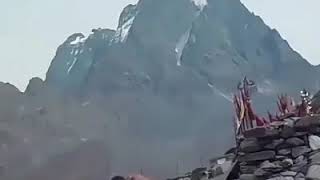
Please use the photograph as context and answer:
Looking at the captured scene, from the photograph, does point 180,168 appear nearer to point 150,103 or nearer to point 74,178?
point 74,178

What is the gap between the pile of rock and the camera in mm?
7555

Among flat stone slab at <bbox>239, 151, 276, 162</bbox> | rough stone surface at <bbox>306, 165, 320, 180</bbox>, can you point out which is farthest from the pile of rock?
rough stone surface at <bbox>306, 165, 320, 180</bbox>

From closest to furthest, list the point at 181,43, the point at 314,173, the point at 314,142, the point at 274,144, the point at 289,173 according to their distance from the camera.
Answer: the point at 314,173, the point at 289,173, the point at 314,142, the point at 274,144, the point at 181,43

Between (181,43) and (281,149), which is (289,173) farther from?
(181,43)

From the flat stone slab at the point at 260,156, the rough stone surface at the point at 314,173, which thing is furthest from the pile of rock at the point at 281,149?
the rough stone surface at the point at 314,173

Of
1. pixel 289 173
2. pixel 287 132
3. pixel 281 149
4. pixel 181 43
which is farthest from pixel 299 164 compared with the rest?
pixel 181 43

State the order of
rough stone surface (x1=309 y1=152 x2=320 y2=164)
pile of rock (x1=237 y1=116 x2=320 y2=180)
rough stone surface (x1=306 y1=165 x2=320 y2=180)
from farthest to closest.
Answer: pile of rock (x1=237 y1=116 x2=320 y2=180)
rough stone surface (x1=309 y1=152 x2=320 y2=164)
rough stone surface (x1=306 y1=165 x2=320 y2=180)

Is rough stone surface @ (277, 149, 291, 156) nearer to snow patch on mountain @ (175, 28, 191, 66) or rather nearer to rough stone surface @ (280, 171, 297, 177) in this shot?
rough stone surface @ (280, 171, 297, 177)

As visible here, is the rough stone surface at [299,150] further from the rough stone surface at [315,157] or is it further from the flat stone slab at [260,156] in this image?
the flat stone slab at [260,156]

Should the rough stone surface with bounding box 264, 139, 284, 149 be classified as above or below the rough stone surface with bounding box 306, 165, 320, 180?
above

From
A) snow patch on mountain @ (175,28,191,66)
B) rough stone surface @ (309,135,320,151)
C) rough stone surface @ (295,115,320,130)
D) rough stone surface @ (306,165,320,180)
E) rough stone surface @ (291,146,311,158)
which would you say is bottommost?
rough stone surface @ (306,165,320,180)

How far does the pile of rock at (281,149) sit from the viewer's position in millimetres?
7555

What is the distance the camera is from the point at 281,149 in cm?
770

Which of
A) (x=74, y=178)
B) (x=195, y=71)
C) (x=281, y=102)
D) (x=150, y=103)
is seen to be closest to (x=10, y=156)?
(x=74, y=178)
